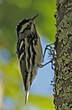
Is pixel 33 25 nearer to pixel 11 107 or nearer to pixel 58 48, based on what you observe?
pixel 11 107

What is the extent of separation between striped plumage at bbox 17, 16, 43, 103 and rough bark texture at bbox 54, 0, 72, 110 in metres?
1.59

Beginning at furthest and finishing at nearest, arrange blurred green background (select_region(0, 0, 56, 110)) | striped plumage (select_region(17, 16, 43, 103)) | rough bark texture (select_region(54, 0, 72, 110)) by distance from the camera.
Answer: striped plumage (select_region(17, 16, 43, 103)) → blurred green background (select_region(0, 0, 56, 110)) → rough bark texture (select_region(54, 0, 72, 110))

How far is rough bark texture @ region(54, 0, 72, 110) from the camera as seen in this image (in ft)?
9.27

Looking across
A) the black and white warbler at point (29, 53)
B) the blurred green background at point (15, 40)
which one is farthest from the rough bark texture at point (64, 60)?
Result: the black and white warbler at point (29, 53)

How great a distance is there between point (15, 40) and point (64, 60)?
6.51 feet

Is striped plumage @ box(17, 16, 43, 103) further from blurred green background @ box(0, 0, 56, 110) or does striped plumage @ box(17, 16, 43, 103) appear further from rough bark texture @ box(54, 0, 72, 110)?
rough bark texture @ box(54, 0, 72, 110)

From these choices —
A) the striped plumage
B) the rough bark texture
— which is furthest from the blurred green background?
the rough bark texture

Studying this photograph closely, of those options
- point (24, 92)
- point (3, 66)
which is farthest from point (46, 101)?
point (3, 66)

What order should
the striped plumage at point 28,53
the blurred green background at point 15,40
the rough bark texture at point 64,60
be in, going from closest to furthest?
1. the rough bark texture at point 64,60
2. the blurred green background at point 15,40
3. the striped plumage at point 28,53

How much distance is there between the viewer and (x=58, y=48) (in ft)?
10.4

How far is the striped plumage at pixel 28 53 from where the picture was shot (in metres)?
4.86

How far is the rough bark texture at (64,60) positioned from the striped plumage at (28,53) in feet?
5.22

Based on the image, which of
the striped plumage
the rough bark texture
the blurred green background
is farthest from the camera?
the striped plumage

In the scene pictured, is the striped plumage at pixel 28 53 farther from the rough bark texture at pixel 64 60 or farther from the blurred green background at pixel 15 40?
the rough bark texture at pixel 64 60
